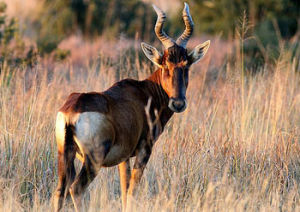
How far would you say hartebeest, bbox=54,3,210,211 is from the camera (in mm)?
5410

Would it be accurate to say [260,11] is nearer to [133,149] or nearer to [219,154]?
[219,154]

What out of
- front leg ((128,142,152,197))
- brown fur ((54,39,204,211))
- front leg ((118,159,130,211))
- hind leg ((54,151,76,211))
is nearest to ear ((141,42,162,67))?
brown fur ((54,39,204,211))

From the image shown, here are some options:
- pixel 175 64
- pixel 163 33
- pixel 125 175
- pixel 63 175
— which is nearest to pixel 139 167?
pixel 125 175

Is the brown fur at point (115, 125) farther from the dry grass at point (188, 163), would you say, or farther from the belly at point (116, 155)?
the dry grass at point (188, 163)

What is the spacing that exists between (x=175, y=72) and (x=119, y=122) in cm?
121

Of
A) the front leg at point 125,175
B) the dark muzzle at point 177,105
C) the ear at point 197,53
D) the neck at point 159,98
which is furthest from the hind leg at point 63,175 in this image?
the ear at point 197,53

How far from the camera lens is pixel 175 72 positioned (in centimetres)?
666

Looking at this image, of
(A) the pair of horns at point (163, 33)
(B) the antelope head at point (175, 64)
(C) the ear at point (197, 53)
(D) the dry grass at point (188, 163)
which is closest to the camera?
(D) the dry grass at point (188, 163)

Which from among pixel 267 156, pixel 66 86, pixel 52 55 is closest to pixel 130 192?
pixel 267 156

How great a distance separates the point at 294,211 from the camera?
20.5 ft

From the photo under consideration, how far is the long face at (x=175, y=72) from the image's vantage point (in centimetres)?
652

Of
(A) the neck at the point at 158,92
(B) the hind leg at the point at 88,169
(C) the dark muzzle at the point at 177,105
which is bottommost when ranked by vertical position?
(B) the hind leg at the point at 88,169

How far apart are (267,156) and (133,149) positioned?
2.41 m

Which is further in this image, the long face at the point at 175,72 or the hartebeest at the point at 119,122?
the long face at the point at 175,72
